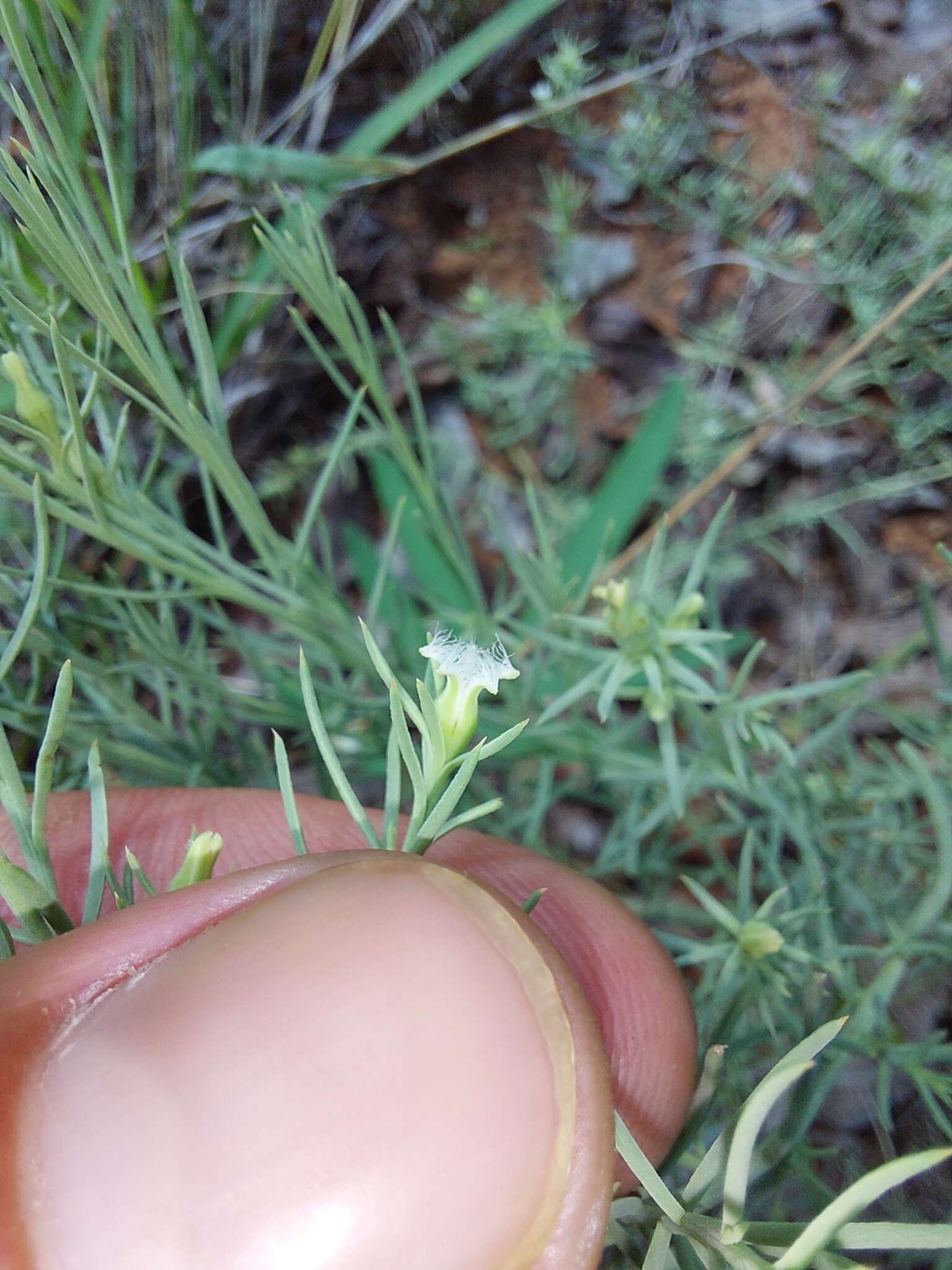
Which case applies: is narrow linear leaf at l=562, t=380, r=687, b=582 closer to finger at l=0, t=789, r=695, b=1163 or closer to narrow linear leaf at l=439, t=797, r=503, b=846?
finger at l=0, t=789, r=695, b=1163

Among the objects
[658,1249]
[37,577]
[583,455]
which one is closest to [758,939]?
[658,1249]

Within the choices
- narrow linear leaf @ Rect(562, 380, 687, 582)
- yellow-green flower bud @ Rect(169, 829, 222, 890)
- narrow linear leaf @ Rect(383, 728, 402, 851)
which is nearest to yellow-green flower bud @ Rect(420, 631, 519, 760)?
narrow linear leaf @ Rect(383, 728, 402, 851)

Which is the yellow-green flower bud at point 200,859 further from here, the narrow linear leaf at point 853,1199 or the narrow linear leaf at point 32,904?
the narrow linear leaf at point 853,1199

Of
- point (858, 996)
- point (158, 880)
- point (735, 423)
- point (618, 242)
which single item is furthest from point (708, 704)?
point (158, 880)

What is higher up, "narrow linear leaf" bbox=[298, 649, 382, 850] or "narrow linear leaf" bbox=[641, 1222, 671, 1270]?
"narrow linear leaf" bbox=[298, 649, 382, 850]

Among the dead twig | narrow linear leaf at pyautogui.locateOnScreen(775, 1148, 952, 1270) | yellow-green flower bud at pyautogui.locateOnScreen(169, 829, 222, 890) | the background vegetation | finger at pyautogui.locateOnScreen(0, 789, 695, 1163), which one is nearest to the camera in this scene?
narrow linear leaf at pyautogui.locateOnScreen(775, 1148, 952, 1270)

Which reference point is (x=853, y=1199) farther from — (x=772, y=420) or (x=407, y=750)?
(x=772, y=420)

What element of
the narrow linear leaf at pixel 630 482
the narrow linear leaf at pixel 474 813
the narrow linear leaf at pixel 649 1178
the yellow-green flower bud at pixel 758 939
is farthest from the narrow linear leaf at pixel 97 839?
the narrow linear leaf at pixel 630 482
